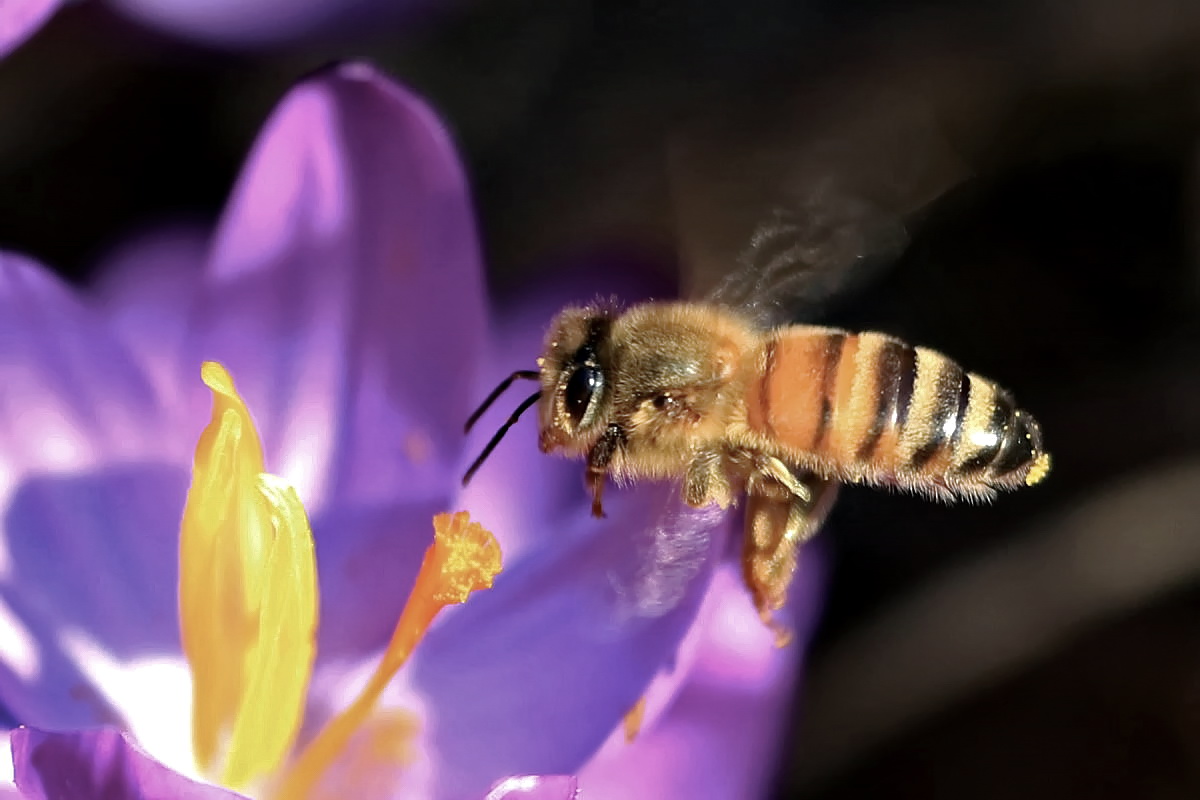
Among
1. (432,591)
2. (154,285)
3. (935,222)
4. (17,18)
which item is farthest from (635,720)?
(935,222)

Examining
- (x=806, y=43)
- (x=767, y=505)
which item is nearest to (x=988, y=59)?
(x=806, y=43)

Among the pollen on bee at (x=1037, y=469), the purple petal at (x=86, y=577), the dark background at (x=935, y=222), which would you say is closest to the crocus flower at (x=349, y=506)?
the purple petal at (x=86, y=577)

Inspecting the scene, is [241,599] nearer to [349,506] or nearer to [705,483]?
[349,506]

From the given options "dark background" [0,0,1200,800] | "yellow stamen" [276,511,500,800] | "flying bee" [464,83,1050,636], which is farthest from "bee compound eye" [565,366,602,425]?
"dark background" [0,0,1200,800]

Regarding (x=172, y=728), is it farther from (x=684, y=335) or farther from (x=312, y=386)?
(x=684, y=335)

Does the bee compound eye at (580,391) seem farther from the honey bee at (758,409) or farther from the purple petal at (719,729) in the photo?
the purple petal at (719,729)
